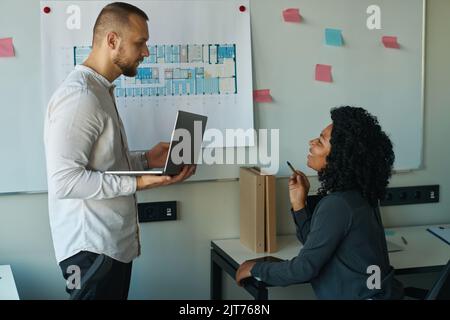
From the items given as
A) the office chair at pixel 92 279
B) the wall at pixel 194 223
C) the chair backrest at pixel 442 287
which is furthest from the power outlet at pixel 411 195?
the office chair at pixel 92 279

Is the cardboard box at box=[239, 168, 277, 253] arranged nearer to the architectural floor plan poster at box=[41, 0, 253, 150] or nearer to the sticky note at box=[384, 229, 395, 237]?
the architectural floor plan poster at box=[41, 0, 253, 150]

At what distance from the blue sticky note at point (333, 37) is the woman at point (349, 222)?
108cm

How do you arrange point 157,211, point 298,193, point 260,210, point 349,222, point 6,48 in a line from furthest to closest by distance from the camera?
1. point 157,211
2. point 260,210
3. point 6,48
4. point 298,193
5. point 349,222

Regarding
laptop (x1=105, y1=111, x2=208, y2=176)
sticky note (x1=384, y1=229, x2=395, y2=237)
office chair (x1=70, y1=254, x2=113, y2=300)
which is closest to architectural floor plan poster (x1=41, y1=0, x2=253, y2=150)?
laptop (x1=105, y1=111, x2=208, y2=176)

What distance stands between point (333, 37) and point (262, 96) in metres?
0.47

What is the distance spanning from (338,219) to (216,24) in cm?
132

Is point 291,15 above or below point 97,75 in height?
above

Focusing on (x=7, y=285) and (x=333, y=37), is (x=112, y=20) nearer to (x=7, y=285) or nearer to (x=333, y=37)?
(x=7, y=285)

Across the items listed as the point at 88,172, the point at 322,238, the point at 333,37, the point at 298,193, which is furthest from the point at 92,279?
the point at 333,37

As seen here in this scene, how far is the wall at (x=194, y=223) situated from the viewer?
2.91 meters

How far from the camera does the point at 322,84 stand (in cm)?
325

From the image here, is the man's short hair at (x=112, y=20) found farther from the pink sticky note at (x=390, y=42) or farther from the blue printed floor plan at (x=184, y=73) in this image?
the pink sticky note at (x=390, y=42)
